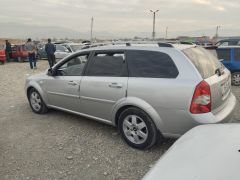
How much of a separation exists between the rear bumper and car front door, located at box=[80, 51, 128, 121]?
1.18m

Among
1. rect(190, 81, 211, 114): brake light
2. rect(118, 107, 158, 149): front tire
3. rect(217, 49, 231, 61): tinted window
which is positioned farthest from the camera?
rect(217, 49, 231, 61): tinted window

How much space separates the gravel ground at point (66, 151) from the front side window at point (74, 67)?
3.42 feet

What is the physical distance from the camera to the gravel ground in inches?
142

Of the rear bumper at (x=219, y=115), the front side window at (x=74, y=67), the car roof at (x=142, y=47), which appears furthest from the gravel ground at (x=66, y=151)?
the car roof at (x=142, y=47)

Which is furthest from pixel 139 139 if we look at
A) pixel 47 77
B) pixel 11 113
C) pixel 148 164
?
pixel 11 113

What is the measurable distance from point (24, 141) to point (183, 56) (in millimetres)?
3028

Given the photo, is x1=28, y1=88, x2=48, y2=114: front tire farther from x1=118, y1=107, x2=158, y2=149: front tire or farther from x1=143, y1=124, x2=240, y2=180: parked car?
x1=143, y1=124, x2=240, y2=180: parked car

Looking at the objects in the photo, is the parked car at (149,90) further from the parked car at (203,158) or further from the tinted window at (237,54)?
the tinted window at (237,54)

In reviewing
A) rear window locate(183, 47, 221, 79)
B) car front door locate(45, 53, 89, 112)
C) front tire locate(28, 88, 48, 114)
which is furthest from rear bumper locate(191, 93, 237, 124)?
front tire locate(28, 88, 48, 114)

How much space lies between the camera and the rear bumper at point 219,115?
11.4 feet

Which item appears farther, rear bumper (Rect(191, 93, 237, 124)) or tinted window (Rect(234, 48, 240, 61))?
tinted window (Rect(234, 48, 240, 61))

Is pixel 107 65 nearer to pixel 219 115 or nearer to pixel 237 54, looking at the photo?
pixel 219 115

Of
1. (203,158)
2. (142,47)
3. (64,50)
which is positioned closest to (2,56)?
(64,50)

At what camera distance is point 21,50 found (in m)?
19.9
